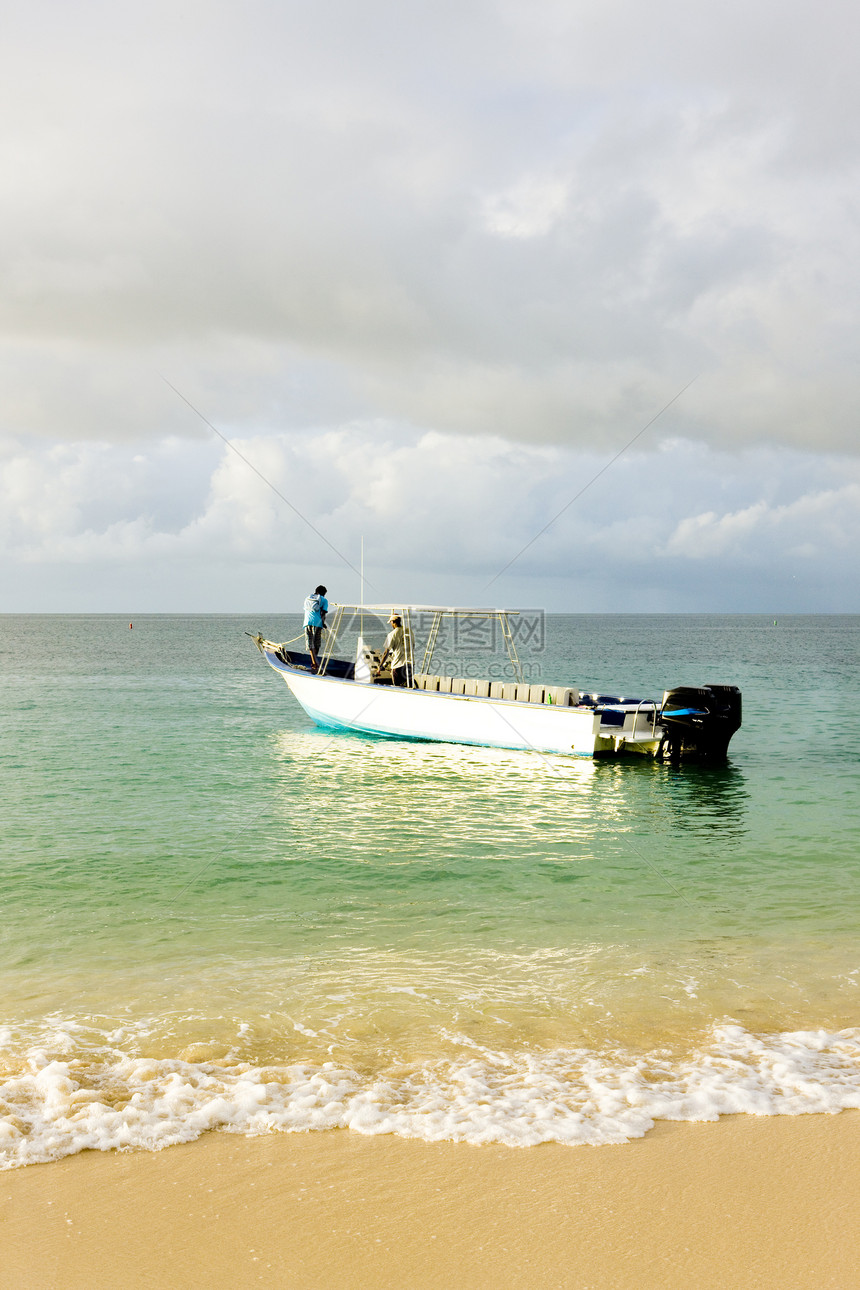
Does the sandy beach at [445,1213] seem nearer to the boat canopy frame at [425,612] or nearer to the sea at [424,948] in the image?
the sea at [424,948]

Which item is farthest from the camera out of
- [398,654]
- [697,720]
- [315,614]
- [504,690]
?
[315,614]

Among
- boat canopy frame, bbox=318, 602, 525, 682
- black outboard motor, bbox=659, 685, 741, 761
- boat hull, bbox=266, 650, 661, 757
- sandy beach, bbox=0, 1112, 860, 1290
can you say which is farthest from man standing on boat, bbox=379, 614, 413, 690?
sandy beach, bbox=0, 1112, 860, 1290

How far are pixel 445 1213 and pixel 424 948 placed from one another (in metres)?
3.91

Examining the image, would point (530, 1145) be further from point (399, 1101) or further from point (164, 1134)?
point (164, 1134)

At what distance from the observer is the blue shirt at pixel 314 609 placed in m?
21.4

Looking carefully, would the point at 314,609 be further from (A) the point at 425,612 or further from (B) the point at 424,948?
(B) the point at 424,948

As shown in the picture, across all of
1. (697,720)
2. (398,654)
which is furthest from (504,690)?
(697,720)

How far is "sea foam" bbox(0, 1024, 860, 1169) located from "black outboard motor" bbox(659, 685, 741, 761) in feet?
39.8

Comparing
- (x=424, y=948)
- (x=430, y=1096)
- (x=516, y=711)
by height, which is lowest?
(x=424, y=948)

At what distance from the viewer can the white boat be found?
17.0m

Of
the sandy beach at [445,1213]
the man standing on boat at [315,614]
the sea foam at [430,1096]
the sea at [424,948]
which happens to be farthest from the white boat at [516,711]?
the sandy beach at [445,1213]

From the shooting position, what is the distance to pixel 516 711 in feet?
56.1

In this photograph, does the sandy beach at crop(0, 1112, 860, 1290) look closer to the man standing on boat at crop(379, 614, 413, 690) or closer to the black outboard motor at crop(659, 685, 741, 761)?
the black outboard motor at crop(659, 685, 741, 761)

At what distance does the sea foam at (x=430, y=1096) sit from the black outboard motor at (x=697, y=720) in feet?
39.8
